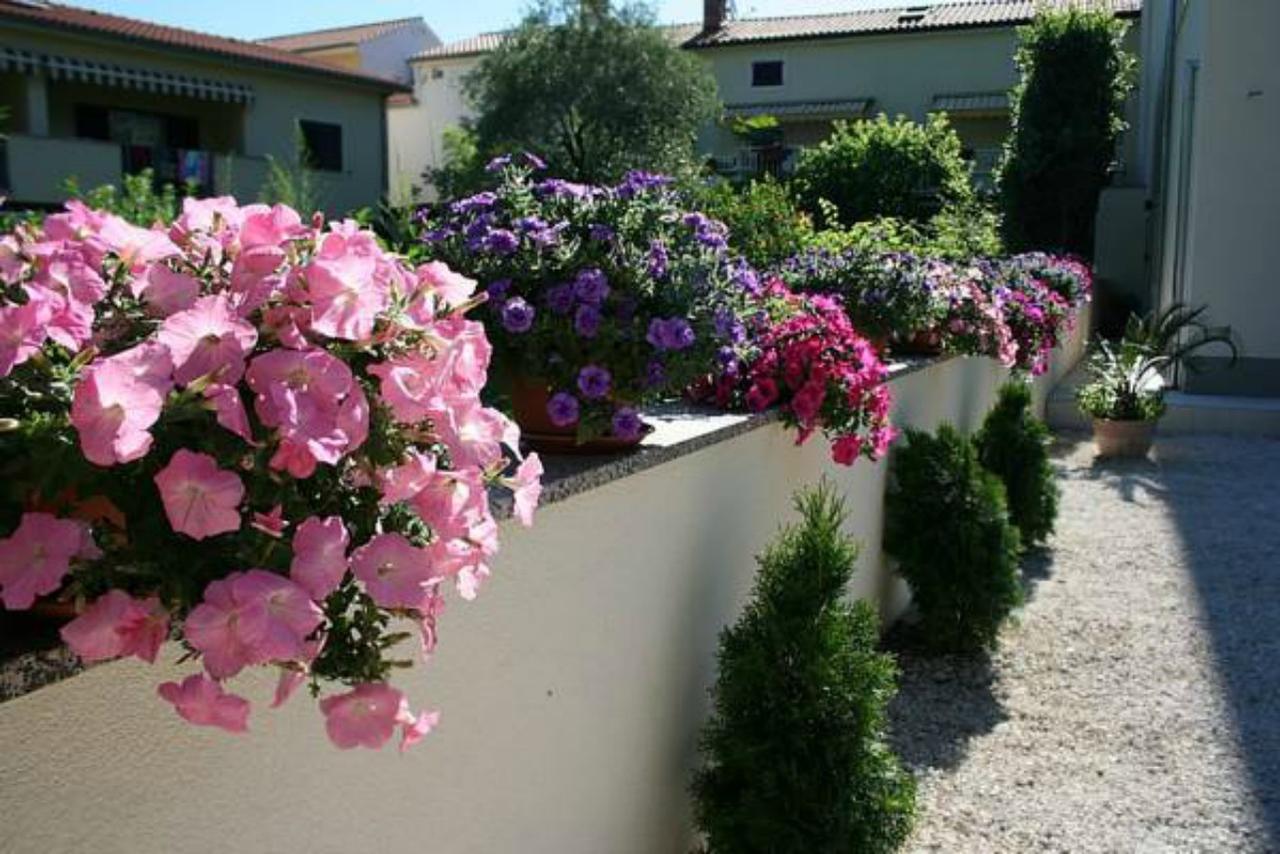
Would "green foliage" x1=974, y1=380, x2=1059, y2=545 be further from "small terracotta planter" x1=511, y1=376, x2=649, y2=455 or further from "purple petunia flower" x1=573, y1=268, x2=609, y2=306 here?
"purple petunia flower" x1=573, y1=268, x2=609, y2=306

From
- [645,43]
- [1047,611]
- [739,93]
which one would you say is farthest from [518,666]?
[739,93]

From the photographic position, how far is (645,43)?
30516 mm

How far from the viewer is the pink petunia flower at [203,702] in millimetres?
1167

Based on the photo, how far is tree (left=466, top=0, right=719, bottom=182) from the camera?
3003 cm

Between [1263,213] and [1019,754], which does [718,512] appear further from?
[1263,213]

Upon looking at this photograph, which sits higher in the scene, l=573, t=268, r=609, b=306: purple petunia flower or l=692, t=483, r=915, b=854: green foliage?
l=573, t=268, r=609, b=306: purple petunia flower

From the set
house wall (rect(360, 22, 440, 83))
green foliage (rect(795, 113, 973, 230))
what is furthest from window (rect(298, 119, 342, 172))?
house wall (rect(360, 22, 440, 83))

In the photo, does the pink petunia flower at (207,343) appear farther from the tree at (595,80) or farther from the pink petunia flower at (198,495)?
the tree at (595,80)

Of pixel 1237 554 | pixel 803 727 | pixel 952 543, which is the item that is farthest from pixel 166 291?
pixel 1237 554

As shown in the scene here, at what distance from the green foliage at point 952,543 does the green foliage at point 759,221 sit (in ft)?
8.28

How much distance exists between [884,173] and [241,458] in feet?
62.0

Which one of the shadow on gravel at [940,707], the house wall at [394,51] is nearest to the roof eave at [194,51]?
the house wall at [394,51]

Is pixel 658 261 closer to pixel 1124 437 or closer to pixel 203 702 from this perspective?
pixel 203 702

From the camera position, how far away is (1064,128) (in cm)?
1758
